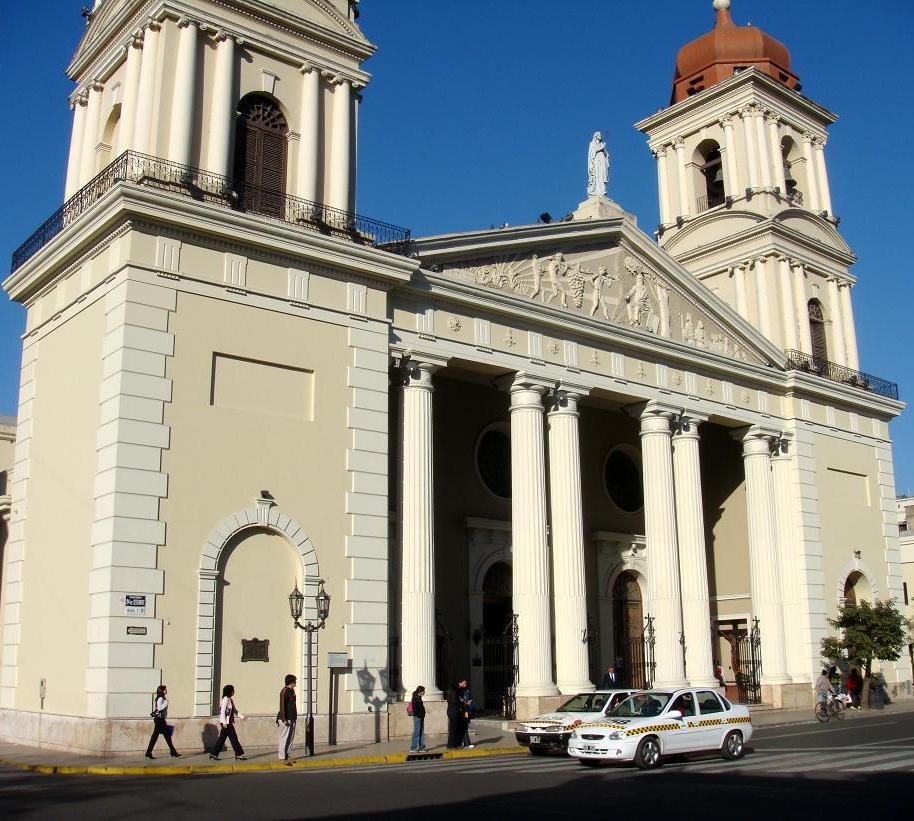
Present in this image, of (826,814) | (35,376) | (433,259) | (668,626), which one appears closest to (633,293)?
(433,259)

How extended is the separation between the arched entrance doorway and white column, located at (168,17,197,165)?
1531 cm

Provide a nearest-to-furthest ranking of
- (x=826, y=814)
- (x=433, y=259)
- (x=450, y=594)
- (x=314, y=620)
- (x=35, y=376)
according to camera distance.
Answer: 1. (x=826, y=814)
2. (x=314, y=620)
3. (x=35, y=376)
4. (x=433, y=259)
5. (x=450, y=594)

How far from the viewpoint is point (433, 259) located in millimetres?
28156

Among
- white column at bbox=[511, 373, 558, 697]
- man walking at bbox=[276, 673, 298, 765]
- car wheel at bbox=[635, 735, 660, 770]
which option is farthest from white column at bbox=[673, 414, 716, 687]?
man walking at bbox=[276, 673, 298, 765]

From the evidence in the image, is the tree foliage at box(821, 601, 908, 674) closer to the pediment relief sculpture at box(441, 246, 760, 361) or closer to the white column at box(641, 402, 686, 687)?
the white column at box(641, 402, 686, 687)

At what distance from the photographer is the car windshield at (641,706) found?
19.1 m

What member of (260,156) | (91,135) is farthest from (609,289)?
(91,135)

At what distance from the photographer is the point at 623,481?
38.4 metres

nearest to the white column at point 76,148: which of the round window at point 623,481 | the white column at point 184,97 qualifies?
the white column at point 184,97

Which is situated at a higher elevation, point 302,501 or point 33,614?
point 302,501

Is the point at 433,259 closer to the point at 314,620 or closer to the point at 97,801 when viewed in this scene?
the point at 314,620

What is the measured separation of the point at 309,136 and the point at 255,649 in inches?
502

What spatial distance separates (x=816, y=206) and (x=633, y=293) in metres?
14.9

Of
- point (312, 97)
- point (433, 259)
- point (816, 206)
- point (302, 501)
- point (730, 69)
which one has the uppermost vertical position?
point (730, 69)
